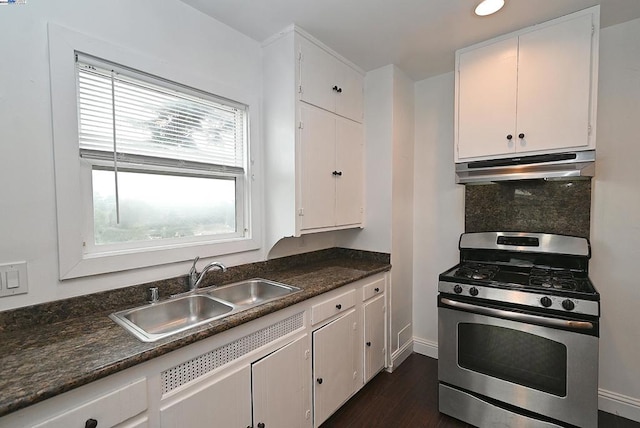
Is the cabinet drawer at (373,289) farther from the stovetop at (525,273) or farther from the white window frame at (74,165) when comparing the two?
the white window frame at (74,165)

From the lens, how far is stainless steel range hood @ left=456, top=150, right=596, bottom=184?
1804mm

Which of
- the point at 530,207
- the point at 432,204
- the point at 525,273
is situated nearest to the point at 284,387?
the point at 525,273

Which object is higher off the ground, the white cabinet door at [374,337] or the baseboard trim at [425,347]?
the white cabinet door at [374,337]

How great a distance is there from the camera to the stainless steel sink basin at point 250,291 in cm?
185

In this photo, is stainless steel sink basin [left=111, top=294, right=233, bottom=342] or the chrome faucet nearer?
stainless steel sink basin [left=111, top=294, right=233, bottom=342]

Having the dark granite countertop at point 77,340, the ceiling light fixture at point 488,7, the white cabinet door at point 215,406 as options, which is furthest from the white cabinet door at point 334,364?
the ceiling light fixture at point 488,7

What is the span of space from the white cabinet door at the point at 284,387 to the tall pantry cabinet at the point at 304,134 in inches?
30.4

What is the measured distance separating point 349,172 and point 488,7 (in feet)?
4.51

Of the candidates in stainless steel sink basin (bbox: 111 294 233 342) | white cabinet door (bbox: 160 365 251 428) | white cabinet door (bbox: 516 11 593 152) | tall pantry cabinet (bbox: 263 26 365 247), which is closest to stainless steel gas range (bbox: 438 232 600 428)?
white cabinet door (bbox: 516 11 593 152)

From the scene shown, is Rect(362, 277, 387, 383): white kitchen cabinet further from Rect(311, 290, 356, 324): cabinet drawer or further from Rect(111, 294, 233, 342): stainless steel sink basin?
Rect(111, 294, 233, 342): stainless steel sink basin

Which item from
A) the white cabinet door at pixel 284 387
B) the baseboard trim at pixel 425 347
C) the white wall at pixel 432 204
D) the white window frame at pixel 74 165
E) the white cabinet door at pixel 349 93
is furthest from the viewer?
the baseboard trim at pixel 425 347

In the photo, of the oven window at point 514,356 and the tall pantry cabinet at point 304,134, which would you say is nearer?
the oven window at point 514,356

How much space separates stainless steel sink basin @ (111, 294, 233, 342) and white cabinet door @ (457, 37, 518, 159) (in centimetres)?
200

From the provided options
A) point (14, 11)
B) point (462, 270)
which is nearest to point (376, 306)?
point (462, 270)
